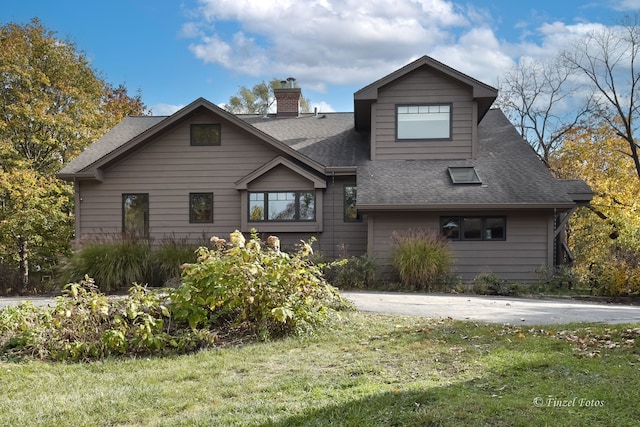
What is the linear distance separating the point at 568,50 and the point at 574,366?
20.7 m

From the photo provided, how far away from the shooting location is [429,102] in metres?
15.6

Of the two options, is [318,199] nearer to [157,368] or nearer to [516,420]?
[157,368]

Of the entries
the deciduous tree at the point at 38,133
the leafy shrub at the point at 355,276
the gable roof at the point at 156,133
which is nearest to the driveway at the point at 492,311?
the leafy shrub at the point at 355,276

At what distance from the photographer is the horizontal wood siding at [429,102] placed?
15.5 meters

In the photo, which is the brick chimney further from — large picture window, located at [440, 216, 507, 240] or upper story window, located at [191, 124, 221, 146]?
large picture window, located at [440, 216, 507, 240]

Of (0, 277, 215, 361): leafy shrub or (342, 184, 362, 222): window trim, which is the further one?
(342, 184, 362, 222): window trim

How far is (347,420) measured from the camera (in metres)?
3.50

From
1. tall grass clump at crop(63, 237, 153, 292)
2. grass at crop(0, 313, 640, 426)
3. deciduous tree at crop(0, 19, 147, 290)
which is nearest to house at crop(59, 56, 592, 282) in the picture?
tall grass clump at crop(63, 237, 153, 292)

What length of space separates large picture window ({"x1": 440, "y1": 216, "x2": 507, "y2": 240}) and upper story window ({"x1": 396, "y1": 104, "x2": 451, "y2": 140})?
9.63 ft

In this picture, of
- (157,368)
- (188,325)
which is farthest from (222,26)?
(157,368)

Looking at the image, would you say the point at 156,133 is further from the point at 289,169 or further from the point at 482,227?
the point at 482,227

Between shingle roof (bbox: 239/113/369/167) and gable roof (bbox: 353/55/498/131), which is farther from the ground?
gable roof (bbox: 353/55/498/131)

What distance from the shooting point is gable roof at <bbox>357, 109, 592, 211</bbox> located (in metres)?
13.6

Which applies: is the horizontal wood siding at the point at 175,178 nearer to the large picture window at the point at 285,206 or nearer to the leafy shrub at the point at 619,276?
the large picture window at the point at 285,206
